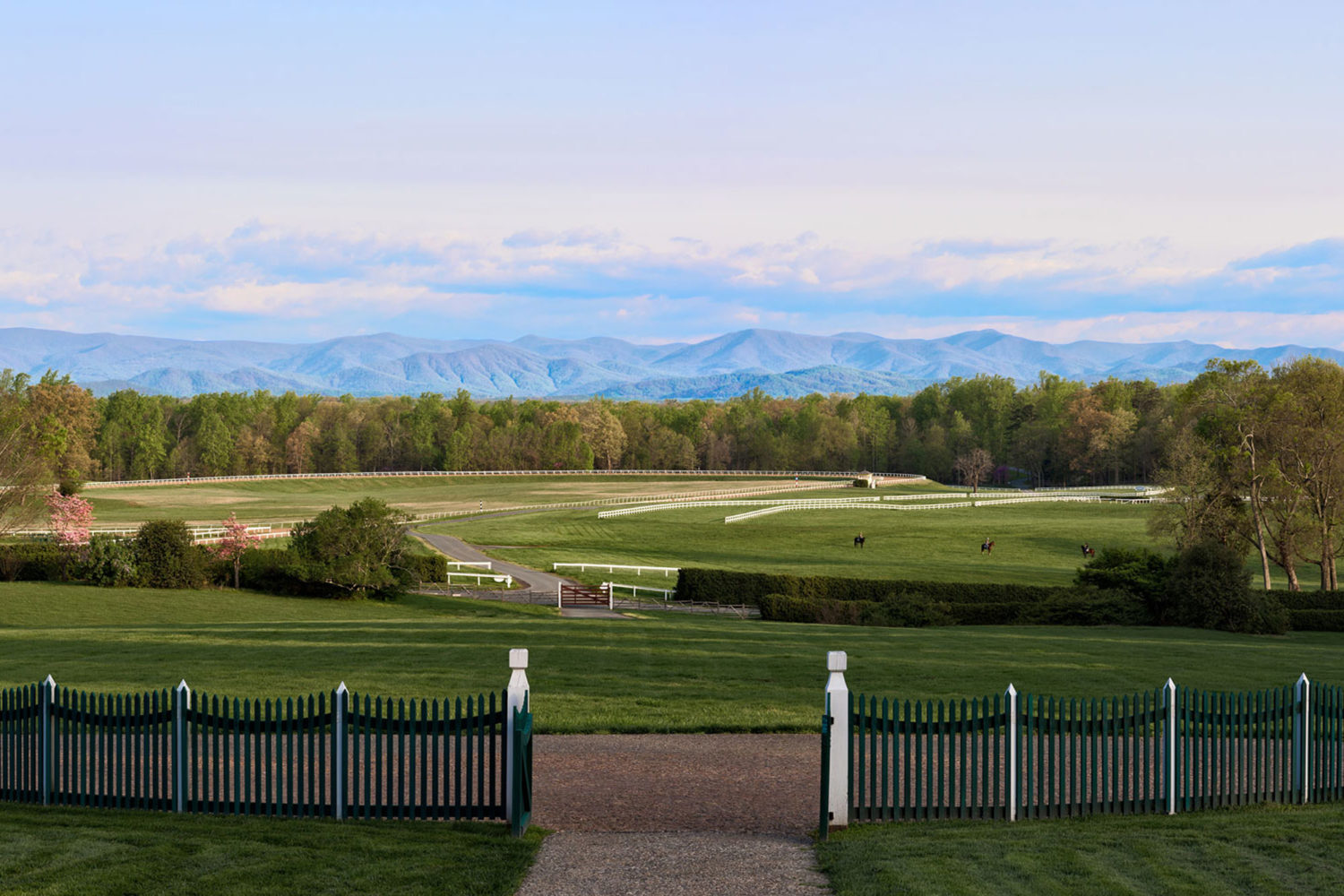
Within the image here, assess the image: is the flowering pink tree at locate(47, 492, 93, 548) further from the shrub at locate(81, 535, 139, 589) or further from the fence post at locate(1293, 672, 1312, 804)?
the fence post at locate(1293, 672, 1312, 804)

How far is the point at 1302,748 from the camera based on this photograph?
12.3 metres

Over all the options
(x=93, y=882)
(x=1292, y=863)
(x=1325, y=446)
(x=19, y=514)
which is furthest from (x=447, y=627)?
(x=1325, y=446)

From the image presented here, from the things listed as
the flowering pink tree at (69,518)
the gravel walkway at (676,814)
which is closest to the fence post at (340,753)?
the gravel walkway at (676,814)

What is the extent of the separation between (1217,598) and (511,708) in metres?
29.7

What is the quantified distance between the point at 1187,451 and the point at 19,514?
5553 centimetres

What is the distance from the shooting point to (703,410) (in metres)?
189

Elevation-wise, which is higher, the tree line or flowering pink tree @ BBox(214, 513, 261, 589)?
the tree line

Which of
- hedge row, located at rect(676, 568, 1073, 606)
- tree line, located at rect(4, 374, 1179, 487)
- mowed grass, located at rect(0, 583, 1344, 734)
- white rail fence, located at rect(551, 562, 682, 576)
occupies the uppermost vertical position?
tree line, located at rect(4, 374, 1179, 487)

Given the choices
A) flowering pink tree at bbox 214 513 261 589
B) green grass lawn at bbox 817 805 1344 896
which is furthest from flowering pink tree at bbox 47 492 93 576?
green grass lawn at bbox 817 805 1344 896

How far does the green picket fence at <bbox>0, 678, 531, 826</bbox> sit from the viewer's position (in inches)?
432

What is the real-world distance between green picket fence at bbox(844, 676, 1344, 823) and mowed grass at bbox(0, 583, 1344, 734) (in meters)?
5.07

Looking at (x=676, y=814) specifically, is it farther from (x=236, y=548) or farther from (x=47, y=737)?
(x=236, y=548)

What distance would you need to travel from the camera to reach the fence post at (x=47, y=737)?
38.6 ft

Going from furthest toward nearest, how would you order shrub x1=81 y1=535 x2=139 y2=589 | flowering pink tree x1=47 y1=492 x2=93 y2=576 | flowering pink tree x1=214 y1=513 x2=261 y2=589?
flowering pink tree x1=47 y1=492 x2=93 y2=576, flowering pink tree x1=214 y1=513 x2=261 y2=589, shrub x1=81 y1=535 x2=139 y2=589
